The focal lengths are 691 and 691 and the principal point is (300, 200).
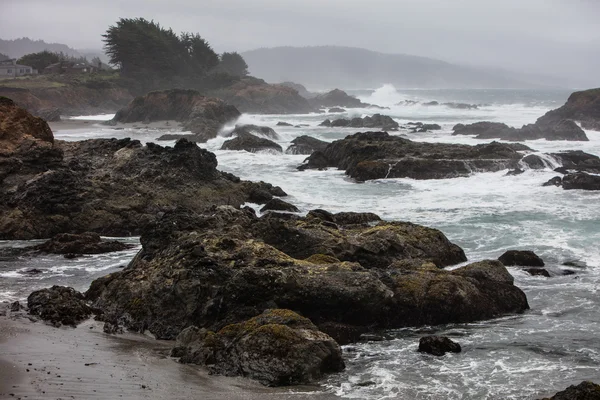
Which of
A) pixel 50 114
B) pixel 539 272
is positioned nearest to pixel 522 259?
pixel 539 272

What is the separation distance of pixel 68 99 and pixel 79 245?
5445 centimetres

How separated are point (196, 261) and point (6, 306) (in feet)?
10.6

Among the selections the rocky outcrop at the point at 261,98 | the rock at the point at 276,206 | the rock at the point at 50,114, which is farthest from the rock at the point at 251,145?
the rocky outcrop at the point at 261,98

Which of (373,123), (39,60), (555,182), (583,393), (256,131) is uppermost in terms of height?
(39,60)

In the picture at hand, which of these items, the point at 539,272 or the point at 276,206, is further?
the point at 276,206

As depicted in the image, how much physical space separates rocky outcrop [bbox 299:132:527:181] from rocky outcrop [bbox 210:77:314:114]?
150ft

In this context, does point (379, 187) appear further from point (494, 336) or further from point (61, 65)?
point (61, 65)

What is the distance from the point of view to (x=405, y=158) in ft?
98.2

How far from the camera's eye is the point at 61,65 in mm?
79750

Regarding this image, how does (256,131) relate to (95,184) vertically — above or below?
above

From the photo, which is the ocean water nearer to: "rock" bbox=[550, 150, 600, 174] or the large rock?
"rock" bbox=[550, 150, 600, 174]

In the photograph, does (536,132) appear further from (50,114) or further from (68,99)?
(68,99)

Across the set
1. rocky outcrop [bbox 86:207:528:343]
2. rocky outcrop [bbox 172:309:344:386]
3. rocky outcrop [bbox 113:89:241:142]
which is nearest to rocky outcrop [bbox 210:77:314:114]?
rocky outcrop [bbox 113:89:241:142]

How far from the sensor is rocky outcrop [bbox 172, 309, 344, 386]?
879 cm
